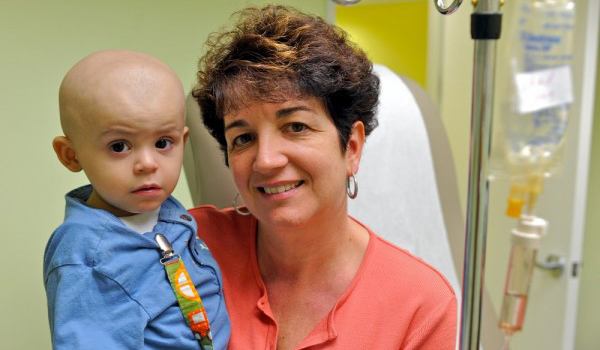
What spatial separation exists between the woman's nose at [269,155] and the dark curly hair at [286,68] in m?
0.07

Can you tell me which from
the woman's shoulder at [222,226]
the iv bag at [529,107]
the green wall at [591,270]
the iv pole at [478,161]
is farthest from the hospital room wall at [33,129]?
the green wall at [591,270]

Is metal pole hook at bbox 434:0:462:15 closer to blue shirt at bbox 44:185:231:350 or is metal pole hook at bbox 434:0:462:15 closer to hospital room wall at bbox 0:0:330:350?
blue shirt at bbox 44:185:231:350

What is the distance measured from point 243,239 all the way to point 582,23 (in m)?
1.36

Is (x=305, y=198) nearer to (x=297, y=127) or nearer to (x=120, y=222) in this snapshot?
(x=297, y=127)

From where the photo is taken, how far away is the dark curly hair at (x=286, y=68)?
1.07m

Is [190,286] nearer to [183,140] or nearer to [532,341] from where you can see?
[183,140]

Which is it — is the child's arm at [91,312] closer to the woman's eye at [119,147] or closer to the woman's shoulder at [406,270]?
the woman's eye at [119,147]

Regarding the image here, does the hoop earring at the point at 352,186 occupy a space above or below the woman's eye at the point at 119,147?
below

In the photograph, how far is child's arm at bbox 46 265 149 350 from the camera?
891 millimetres

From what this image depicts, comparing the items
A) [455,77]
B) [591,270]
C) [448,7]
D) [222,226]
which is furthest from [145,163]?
[455,77]

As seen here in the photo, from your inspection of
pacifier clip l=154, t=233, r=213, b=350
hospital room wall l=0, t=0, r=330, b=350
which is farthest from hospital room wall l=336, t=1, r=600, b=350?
hospital room wall l=0, t=0, r=330, b=350

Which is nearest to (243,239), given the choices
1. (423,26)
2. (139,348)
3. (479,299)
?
(139,348)

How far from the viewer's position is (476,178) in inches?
22.6

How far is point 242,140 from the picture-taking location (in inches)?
43.8
